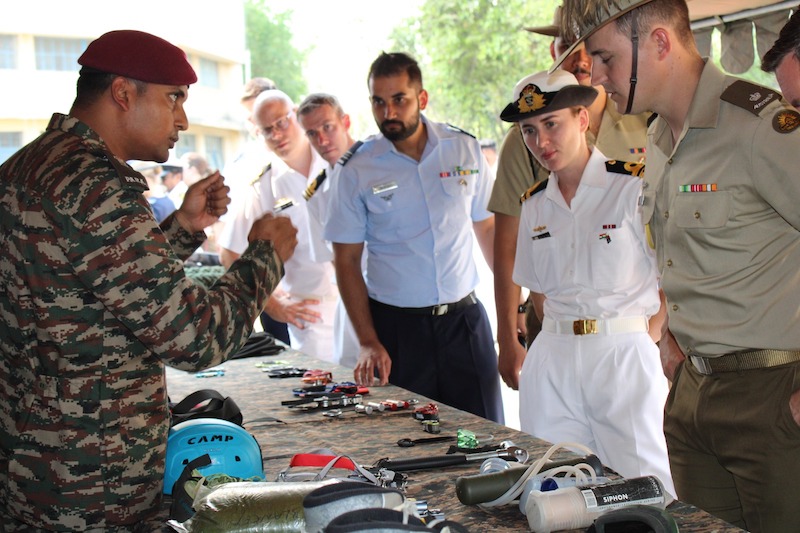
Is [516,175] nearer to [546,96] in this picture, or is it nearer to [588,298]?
[546,96]

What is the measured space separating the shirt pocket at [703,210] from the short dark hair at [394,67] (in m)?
1.87

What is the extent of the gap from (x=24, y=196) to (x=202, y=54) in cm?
776

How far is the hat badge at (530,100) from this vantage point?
3121 millimetres

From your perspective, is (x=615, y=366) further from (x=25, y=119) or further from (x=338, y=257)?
(x=25, y=119)

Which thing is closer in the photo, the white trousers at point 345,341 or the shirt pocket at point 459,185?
the shirt pocket at point 459,185

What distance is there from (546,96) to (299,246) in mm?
2265

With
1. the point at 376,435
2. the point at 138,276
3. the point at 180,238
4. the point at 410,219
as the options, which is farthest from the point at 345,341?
the point at 138,276

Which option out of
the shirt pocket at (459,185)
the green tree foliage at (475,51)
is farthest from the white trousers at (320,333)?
the green tree foliage at (475,51)

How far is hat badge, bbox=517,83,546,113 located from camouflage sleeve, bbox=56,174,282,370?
5.23 feet

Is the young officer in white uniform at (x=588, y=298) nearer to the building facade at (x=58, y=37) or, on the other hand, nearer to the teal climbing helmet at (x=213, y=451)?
the teal climbing helmet at (x=213, y=451)

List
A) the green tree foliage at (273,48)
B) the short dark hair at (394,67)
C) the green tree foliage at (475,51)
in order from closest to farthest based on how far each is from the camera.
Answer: the short dark hair at (394,67), the green tree foliage at (475,51), the green tree foliage at (273,48)

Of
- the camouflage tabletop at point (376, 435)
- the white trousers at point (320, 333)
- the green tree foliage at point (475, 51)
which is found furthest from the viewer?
the green tree foliage at point (475, 51)

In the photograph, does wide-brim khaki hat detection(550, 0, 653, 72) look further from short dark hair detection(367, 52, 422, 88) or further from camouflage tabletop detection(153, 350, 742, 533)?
short dark hair detection(367, 52, 422, 88)

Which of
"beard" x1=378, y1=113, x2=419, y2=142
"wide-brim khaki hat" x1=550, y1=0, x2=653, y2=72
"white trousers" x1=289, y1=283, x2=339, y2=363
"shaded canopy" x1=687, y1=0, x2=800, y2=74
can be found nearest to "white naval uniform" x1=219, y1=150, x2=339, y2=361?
"white trousers" x1=289, y1=283, x2=339, y2=363
